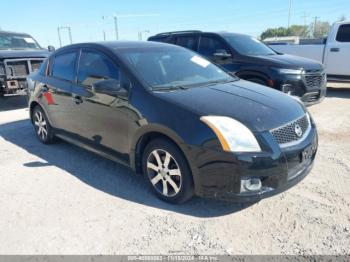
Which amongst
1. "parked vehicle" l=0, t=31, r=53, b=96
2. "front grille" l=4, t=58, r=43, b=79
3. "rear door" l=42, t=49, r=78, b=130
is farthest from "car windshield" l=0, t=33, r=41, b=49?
"rear door" l=42, t=49, r=78, b=130

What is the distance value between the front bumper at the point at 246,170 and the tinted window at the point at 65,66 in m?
A: 2.48

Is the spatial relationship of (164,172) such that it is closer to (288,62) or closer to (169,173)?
(169,173)

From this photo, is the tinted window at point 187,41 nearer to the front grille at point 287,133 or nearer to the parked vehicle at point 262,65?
the parked vehicle at point 262,65

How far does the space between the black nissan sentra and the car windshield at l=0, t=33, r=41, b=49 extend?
245 inches

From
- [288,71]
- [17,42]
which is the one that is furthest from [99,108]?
[17,42]

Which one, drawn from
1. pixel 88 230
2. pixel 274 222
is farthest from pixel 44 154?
pixel 274 222

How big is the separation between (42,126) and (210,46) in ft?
14.1

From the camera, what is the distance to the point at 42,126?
5469 millimetres

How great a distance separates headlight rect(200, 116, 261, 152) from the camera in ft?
9.45

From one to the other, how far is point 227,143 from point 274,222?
888mm

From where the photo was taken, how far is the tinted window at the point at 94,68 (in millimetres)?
3873

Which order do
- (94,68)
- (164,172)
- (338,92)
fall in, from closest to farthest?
(164,172), (94,68), (338,92)

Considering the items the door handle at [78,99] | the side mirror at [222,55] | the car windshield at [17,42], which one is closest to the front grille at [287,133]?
the door handle at [78,99]

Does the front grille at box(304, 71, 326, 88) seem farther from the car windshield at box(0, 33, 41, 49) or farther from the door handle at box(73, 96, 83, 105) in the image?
the car windshield at box(0, 33, 41, 49)
